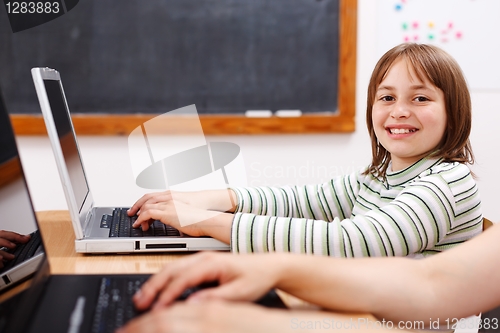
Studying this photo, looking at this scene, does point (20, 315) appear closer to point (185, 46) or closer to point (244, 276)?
point (244, 276)

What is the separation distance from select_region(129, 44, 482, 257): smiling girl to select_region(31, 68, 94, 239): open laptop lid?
0.12m

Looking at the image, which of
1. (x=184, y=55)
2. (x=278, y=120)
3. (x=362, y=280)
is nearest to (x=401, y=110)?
(x=362, y=280)

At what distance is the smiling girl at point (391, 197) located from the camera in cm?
84

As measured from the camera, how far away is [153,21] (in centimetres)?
203

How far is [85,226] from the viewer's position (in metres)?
1.00

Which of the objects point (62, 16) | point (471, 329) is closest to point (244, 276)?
point (471, 329)

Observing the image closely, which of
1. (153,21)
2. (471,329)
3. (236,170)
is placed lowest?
(471,329)

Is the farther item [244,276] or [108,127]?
[108,127]

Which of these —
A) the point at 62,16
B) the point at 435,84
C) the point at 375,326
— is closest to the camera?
the point at 375,326

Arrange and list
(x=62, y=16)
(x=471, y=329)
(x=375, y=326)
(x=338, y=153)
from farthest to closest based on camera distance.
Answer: (x=338, y=153) → (x=62, y=16) → (x=471, y=329) → (x=375, y=326)

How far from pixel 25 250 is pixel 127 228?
37 centimetres

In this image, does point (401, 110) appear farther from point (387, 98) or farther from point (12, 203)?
point (12, 203)

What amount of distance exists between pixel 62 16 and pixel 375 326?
190 centimetres

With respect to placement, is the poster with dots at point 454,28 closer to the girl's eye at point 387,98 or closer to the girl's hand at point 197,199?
the girl's eye at point 387,98
